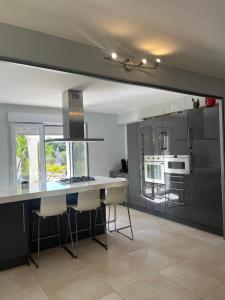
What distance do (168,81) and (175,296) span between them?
240 cm

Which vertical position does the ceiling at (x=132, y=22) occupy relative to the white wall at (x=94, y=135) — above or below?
above

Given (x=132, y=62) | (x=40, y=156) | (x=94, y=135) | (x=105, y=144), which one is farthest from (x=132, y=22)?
(x=105, y=144)

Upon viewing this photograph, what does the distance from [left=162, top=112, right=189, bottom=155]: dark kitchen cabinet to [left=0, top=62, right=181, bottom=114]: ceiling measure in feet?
1.76

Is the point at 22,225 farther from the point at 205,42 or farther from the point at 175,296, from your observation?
the point at 205,42

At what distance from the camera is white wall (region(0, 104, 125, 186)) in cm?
523

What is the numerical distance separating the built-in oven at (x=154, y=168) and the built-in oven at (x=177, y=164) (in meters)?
0.17

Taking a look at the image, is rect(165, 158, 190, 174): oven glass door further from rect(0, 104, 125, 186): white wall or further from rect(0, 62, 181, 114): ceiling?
rect(0, 104, 125, 186): white wall

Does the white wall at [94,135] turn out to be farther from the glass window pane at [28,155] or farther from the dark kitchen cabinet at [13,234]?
the dark kitchen cabinet at [13,234]

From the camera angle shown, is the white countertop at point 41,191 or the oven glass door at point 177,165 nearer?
the white countertop at point 41,191

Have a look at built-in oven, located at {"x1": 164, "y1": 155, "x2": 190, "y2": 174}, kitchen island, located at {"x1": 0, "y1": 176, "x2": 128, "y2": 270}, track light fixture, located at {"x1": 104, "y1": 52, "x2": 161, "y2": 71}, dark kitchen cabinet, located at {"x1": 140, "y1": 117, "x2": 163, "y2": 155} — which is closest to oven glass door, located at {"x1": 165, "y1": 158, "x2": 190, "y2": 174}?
built-in oven, located at {"x1": 164, "y1": 155, "x2": 190, "y2": 174}

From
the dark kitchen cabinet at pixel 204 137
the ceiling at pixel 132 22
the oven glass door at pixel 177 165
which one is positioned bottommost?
the oven glass door at pixel 177 165

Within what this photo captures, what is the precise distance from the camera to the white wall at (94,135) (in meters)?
5.23

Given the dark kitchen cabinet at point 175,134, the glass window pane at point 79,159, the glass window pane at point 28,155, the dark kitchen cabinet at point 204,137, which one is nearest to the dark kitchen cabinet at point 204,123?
the dark kitchen cabinet at point 204,137

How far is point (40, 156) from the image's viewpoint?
18.7 feet
